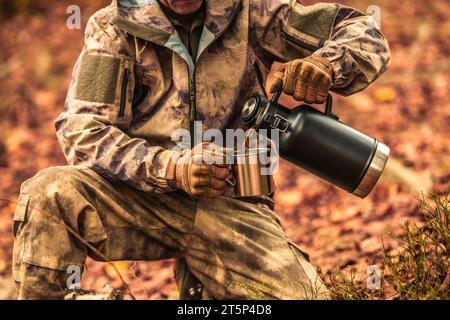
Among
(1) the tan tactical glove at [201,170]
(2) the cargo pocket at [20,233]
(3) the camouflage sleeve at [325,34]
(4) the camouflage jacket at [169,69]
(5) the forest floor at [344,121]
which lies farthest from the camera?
(5) the forest floor at [344,121]

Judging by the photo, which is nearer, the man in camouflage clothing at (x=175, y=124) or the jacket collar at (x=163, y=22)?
the man in camouflage clothing at (x=175, y=124)

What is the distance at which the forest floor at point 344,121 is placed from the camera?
4.96 metres

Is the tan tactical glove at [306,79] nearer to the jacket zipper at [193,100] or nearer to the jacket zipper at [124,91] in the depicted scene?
the jacket zipper at [193,100]

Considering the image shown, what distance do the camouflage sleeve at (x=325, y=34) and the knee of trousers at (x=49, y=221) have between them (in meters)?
1.15

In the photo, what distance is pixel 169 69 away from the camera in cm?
343

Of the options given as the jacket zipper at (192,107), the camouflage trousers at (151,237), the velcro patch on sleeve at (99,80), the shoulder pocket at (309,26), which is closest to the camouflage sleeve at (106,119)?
the velcro patch on sleeve at (99,80)

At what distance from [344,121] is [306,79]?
4.01 m

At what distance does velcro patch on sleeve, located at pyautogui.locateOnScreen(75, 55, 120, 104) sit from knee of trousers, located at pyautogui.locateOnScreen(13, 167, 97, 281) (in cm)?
37

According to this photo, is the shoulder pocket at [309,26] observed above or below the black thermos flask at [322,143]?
above

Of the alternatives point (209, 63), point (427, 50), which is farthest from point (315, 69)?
point (427, 50)

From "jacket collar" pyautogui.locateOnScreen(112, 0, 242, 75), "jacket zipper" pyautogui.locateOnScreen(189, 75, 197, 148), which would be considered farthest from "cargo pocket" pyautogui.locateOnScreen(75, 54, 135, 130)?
"jacket zipper" pyautogui.locateOnScreen(189, 75, 197, 148)

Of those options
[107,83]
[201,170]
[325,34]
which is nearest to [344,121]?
[325,34]

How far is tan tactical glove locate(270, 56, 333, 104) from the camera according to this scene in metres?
3.08

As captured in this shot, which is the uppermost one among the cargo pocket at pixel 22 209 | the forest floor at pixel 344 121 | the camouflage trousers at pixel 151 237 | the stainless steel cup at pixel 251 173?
the stainless steel cup at pixel 251 173
